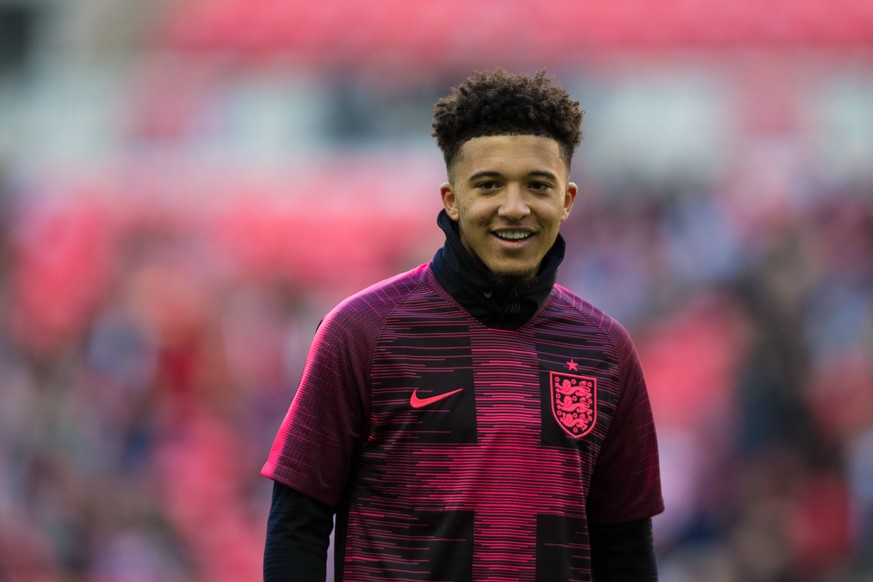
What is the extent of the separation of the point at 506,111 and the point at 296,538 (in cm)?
78

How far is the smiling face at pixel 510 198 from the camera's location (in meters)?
2.49

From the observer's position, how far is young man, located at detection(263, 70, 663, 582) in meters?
2.42

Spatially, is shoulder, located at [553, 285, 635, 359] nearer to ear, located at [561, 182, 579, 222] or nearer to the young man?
the young man

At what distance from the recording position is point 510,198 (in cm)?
248

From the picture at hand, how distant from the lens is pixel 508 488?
2.42 meters

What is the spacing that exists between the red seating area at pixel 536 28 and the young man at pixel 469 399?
1270 cm

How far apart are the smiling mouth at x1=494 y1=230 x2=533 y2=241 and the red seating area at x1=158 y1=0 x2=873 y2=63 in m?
12.8

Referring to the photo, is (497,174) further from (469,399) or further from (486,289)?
(469,399)

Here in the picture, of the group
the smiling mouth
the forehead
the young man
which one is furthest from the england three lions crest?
the forehead

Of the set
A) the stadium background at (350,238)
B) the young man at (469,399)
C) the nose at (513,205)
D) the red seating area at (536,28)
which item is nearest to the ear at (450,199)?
the young man at (469,399)

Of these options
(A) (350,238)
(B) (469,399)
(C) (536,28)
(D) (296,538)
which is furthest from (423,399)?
(C) (536,28)

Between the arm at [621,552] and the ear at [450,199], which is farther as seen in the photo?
the arm at [621,552]

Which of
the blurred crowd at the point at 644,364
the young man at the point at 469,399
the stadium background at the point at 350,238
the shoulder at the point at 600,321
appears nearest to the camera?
the young man at the point at 469,399

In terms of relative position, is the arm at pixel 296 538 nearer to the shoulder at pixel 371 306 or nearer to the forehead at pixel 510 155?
the shoulder at pixel 371 306
